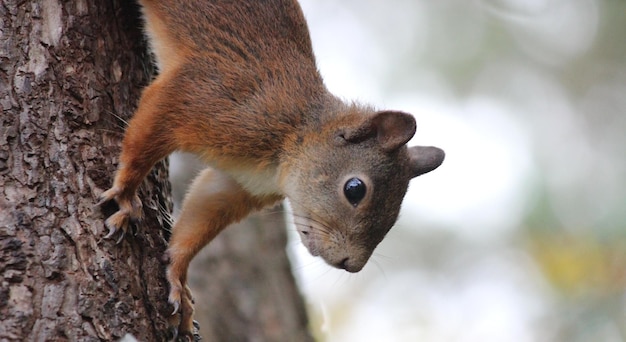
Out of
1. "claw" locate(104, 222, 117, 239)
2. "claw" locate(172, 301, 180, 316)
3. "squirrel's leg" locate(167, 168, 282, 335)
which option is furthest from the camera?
"squirrel's leg" locate(167, 168, 282, 335)

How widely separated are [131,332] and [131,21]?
1.71m

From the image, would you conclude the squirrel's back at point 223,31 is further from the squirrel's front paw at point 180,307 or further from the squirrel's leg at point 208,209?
the squirrel's front paw at point 180,307

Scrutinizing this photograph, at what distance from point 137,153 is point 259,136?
0.68 meters

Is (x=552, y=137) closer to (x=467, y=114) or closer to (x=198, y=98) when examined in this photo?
(x=467, y=114)

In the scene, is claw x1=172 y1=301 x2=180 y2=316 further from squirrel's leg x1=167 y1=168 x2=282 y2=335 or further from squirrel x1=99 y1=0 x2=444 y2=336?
squirrel's leg x1=167 y1=168 x2=282 y2=335

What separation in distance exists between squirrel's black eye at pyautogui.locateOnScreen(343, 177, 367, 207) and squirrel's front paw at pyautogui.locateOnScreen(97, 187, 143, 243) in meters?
1.02

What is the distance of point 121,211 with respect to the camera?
11.0 ft

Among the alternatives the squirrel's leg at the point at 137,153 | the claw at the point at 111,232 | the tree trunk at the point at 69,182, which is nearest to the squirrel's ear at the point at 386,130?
the squirrel's leg at the point at 137,153

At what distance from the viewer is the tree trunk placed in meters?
2.93

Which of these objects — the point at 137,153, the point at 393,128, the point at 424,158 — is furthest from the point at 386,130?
the point at 137,153

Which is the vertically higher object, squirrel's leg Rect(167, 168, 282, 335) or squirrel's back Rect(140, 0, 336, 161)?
squirrel's back Rect(140, 0, 336, 161)

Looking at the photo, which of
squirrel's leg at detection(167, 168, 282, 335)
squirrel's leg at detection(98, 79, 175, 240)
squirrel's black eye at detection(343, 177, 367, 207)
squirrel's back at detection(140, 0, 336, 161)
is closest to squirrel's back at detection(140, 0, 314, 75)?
squirrel's back at detection(140, 0, 336, 161)

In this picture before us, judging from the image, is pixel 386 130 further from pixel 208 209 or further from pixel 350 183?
pixel 208 209

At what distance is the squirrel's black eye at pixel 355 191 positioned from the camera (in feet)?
13.0
